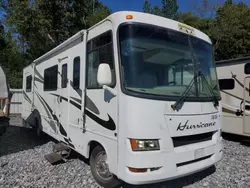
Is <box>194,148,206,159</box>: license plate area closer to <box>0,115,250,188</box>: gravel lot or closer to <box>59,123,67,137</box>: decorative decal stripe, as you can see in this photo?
<box>0,115,250,188</box>: gravel lot

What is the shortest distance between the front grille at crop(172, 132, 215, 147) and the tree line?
20.1ft

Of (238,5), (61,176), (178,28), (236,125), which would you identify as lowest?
(61,176)

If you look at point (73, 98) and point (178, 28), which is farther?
point (73, 98)

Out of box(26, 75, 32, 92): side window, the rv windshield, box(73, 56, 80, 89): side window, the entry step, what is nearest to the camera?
the rv windshield

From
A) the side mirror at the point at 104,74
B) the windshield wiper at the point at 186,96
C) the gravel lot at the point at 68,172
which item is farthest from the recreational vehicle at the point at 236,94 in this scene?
the side mirror at the point at 104,74

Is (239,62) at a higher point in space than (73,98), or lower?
higher

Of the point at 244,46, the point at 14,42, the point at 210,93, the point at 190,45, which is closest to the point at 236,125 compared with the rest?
the point at 210,93

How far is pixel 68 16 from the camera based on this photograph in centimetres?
1446

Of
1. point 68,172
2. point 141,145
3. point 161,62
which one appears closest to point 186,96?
point 161,62

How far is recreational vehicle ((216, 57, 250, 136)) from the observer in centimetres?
678

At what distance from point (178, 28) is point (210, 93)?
120 centimetres

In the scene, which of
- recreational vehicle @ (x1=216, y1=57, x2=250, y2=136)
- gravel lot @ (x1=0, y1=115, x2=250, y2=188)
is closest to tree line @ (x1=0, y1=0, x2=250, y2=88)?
recreational vehicle @ (x1=216, y1=57, x2=250, y2=136)

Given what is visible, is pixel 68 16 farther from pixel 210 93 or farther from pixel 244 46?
pixel 244 46

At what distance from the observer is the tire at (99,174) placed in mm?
3656
